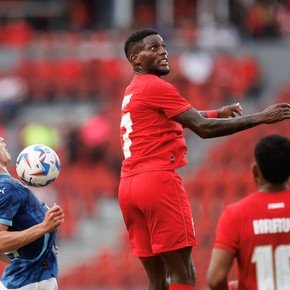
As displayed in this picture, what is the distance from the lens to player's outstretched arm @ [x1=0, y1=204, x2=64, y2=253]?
7449 millimetres

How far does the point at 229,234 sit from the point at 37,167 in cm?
125

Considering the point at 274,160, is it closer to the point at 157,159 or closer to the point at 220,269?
the point at 220,269

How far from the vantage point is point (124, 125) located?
8.12 meters

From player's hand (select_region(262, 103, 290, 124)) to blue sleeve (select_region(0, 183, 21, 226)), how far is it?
1607mm

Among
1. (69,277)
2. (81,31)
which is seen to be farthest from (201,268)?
(81,31)

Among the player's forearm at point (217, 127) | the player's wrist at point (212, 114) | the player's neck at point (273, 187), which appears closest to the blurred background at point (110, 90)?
the player's wrist at point (212, 114)

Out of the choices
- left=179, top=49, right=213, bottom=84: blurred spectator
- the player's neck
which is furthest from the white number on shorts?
left=179, top=49, right=213, bottom=84: blurred spectator

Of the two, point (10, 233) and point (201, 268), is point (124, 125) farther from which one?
point (201, 268)

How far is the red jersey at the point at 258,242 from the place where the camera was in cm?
741

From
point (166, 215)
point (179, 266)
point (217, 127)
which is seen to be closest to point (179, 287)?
point (179, 266)

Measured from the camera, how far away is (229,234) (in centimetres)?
741

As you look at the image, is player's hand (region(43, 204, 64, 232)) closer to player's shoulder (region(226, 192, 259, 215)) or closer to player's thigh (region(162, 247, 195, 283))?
player's thigh (region(162, 247, 195, 283))

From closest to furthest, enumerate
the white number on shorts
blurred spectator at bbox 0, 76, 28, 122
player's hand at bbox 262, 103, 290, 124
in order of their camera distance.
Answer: the white number on shorts, player's hand at bbox 262, 103, 290, 124, blurred spectator at bbox 0, 76, 28, 122

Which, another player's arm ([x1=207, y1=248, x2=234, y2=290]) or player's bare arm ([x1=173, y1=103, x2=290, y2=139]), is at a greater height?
player's bare arm ([x1=173, y1=103, x2=290, y2=139])
